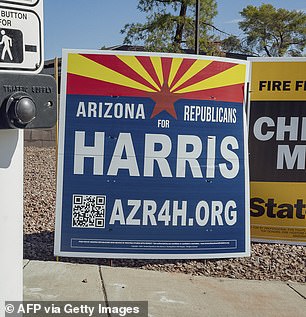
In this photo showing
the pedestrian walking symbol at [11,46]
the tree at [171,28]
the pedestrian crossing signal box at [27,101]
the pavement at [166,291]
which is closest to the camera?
the pedestrian crossing signal box at [27,101]

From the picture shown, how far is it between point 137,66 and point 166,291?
2.30 m

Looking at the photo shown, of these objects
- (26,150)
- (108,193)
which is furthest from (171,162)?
(26,150)

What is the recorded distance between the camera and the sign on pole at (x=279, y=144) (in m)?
6.15

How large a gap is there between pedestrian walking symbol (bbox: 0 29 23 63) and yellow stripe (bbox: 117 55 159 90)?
2.96 m

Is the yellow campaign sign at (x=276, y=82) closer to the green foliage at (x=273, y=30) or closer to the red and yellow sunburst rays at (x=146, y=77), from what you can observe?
the red and yellow sunburst rays at (x=146, y=77)

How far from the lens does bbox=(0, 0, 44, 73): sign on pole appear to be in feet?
7.68

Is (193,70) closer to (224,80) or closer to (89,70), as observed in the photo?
A: (224,80)

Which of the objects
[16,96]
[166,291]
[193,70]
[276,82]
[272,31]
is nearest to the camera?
[16,96]

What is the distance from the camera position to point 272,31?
51.8m

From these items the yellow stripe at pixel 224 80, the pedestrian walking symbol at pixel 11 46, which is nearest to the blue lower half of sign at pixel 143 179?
the yellow stripe at pixel 224 80

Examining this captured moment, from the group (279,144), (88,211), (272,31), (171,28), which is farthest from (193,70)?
(272,31)

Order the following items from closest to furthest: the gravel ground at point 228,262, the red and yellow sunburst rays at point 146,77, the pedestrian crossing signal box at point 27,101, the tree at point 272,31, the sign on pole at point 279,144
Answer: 1. the pedestrian crossing signal box at point 27,101
2. the red and yellow sunburst rays at point 146,77
3. the gravel ground at point 228,262
4. the sign on pole at point 279,144
5. the tree at point 272,31

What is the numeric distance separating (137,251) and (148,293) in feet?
2.34

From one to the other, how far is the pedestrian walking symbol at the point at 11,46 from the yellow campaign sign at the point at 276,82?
13.8ft
